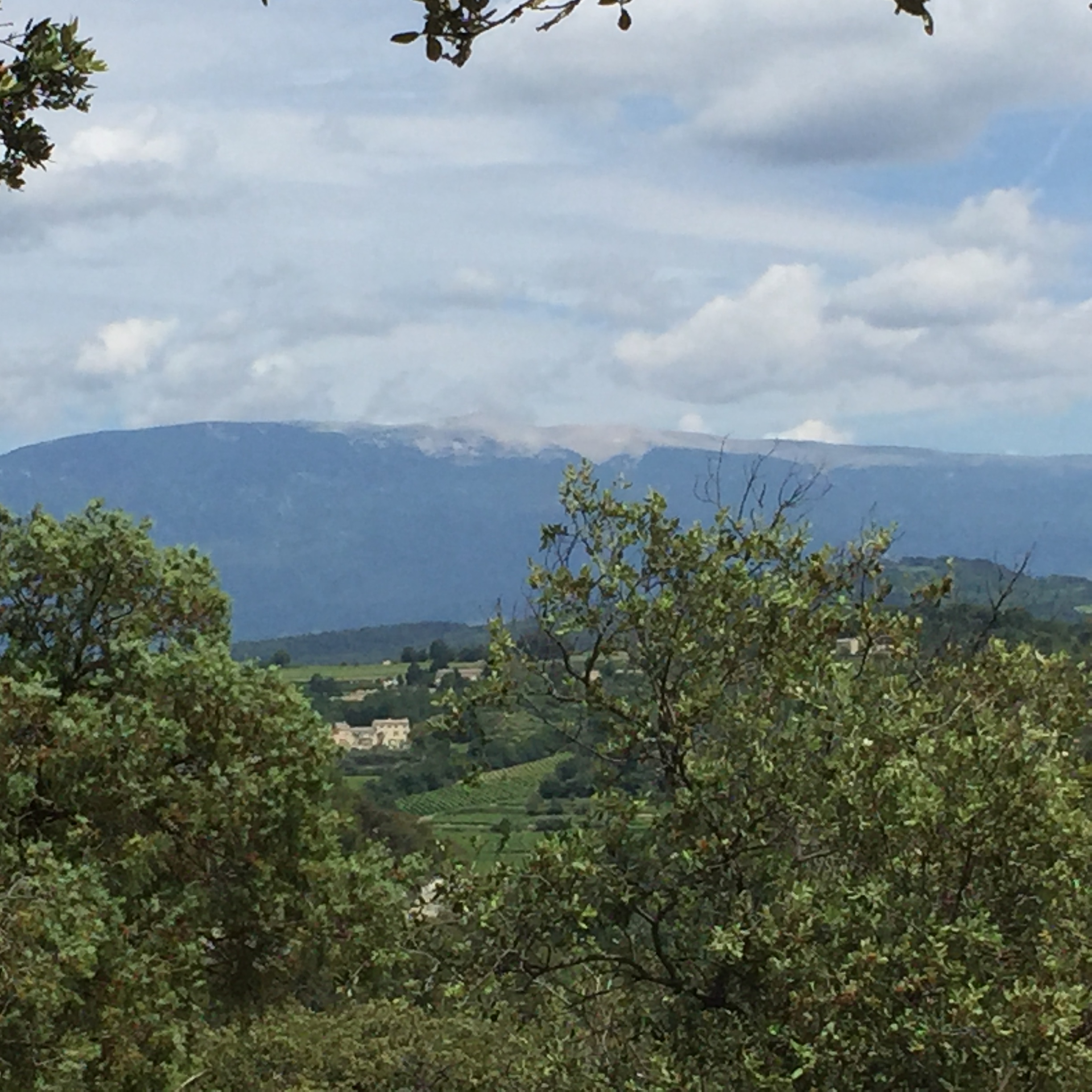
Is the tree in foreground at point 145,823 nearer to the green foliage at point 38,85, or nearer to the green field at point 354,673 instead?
the green foliage at point 38,85

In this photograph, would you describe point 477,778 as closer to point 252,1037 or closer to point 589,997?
point 589,997

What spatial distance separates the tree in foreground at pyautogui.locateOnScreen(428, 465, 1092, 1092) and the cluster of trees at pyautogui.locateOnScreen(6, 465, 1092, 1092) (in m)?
0.02

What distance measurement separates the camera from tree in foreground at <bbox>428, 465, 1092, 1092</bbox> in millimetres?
7801

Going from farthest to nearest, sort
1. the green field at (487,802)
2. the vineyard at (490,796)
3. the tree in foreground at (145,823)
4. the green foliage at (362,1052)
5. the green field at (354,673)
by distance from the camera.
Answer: the green field at (354,673), the vineyard at (490,796), the green field at (487,802), the green foliage at (362,1052), the tree in foreground at (145,823)

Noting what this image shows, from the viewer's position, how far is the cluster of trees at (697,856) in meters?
7.88

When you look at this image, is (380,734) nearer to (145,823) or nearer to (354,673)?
(354,673)

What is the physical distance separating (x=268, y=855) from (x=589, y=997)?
8.04 meters

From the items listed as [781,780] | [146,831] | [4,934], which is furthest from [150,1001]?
[781,780]

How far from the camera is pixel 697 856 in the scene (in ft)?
29.5

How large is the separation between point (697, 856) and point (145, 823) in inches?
312

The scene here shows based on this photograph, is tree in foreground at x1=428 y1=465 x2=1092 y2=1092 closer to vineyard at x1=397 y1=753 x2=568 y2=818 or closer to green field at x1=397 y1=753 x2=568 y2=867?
green field at x1=397 y1=753 x2=568 y2=867

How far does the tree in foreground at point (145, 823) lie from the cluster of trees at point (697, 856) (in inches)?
2.2

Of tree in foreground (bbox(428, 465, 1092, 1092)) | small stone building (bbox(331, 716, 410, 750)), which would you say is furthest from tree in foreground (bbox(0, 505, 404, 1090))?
small stone building (bbox(331, 716, 410, 750))

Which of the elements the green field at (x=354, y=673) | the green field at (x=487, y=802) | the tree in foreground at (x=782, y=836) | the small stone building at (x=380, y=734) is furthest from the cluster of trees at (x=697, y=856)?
the green field at (x=354, y=673)
